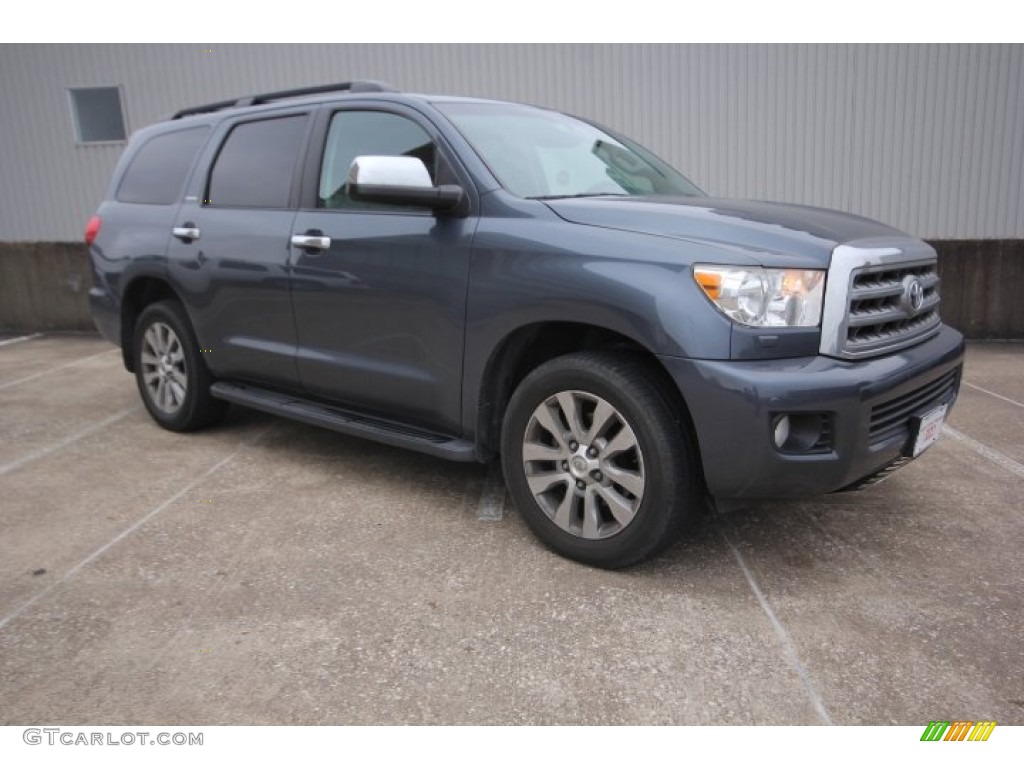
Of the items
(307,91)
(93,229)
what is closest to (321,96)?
(307,91)

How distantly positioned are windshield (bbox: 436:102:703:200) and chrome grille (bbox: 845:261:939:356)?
3.62ft

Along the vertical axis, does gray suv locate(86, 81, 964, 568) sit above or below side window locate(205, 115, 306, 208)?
below

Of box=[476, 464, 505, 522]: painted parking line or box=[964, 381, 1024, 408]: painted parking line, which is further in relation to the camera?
box=[964, 381, 1024, 408]: painted parking line

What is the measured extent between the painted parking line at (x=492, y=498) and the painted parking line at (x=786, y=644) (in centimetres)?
100

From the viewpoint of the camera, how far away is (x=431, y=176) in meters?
3.36

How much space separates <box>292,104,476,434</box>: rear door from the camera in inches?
129

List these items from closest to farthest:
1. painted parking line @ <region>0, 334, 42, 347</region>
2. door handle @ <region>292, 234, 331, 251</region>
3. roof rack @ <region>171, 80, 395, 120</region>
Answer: door handle @ <region>292, 234, 331, 251</region>
roof rack @ <region>171, 80, 395, 120</region>
painted parking line @ <region>0, 334, 42, 347</region>

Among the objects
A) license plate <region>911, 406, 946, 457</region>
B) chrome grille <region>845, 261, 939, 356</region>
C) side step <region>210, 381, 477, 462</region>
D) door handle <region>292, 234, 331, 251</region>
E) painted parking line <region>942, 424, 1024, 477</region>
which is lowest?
painted parking line <region>942, 424, 1024, 477</region>

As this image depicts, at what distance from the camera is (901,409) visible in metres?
2.78

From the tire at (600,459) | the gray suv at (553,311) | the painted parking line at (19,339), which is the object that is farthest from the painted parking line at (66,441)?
the painted parking line at (19,339)
